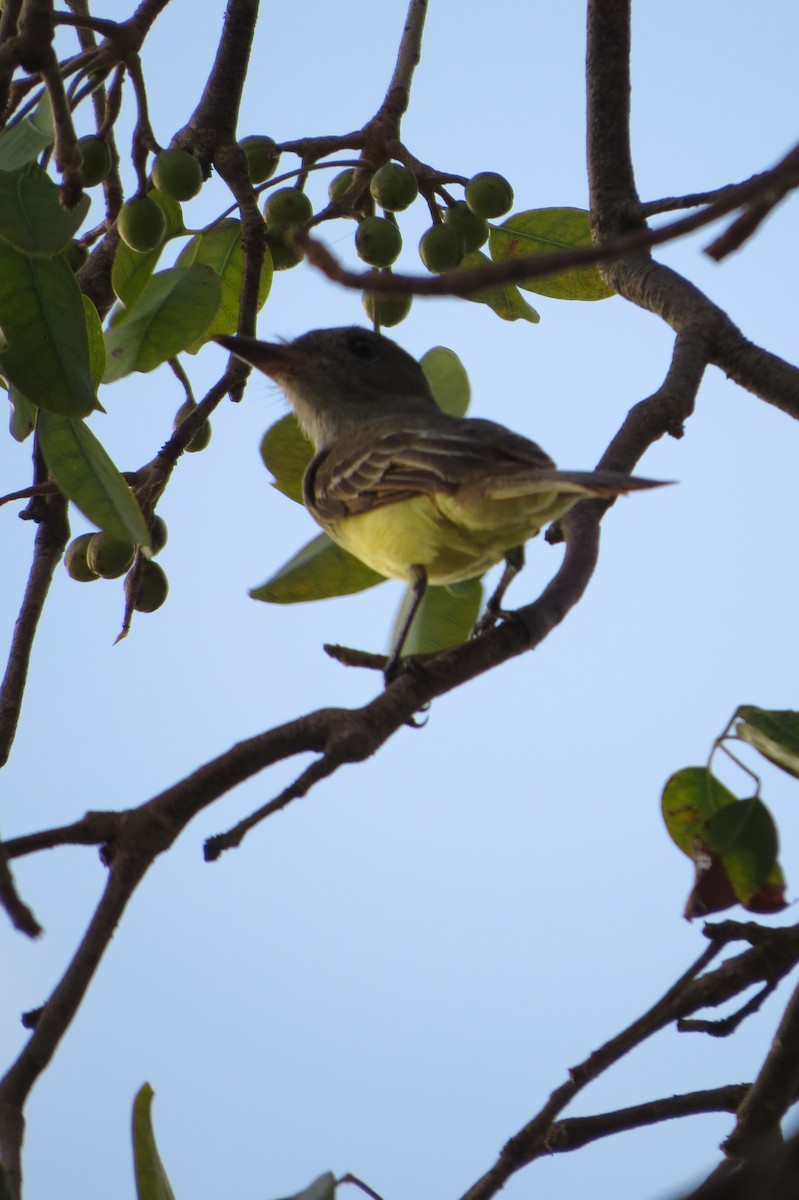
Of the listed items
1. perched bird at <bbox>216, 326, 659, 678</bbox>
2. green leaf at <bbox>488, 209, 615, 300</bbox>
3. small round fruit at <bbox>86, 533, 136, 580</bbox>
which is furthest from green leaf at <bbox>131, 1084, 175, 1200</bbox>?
green leaf at <bbox>488, 209, 615, 300</bbox>

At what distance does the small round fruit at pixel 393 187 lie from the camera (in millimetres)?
3676

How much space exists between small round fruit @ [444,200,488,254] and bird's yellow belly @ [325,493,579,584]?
0.90 meters

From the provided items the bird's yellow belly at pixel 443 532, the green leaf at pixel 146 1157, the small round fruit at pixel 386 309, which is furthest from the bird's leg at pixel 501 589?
the green leaf at pixel 146 1157

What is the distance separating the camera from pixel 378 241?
145 inches

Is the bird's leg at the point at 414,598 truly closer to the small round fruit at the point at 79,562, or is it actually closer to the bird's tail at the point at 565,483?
the bird's tail at the point at 565,483

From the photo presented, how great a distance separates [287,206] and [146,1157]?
252 cm

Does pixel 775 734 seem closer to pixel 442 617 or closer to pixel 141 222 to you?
pixel 442 617

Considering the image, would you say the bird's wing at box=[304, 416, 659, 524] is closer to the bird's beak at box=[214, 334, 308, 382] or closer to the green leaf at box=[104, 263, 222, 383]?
the bird's beak at box=[214, 334, 308, 382]

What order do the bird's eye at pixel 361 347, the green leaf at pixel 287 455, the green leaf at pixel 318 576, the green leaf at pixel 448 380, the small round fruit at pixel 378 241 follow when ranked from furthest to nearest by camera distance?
the bird's eye at pixel 361 347 → the green leaf at pixel 448 380 → the green leaf at pixel 287 455 → the small round fruit at pixel 378 241 → the green leaf at pixel 318 576

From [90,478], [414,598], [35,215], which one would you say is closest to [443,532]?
[414,598]

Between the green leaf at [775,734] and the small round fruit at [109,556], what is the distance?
1.62 meters

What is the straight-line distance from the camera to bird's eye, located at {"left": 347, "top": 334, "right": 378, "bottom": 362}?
5.15 meters

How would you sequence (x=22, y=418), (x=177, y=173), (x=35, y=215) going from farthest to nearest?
(x=177, y=173)
(x=22, y=418)
(x=35, y=215)

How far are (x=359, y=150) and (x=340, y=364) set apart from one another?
135 centimetres
